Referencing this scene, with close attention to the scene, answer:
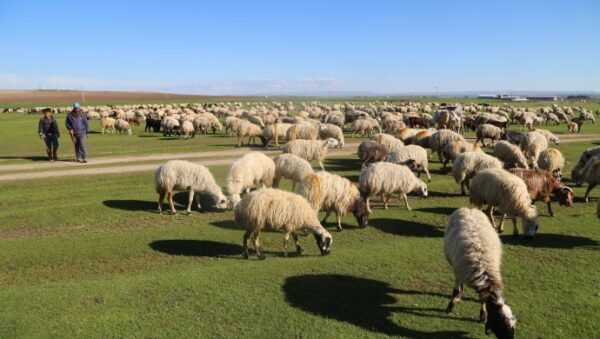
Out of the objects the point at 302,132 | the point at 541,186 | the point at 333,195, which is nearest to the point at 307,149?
the point at 302,132

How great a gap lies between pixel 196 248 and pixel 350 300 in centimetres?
419

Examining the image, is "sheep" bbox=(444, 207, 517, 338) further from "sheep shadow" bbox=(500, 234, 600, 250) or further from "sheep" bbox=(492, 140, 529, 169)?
"sheep" bbox=(492, 140, 529, 169)

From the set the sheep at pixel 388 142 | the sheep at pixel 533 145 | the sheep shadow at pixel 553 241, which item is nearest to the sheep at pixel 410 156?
the sheep at pixel 388 142

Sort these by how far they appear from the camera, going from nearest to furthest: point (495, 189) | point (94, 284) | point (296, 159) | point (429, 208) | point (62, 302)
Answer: point (62, 302)
point (94, 284)
point (495, 189)
point (429, 208)
point (296, 159)

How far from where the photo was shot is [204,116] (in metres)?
37.6

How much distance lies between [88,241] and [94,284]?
2839 mm

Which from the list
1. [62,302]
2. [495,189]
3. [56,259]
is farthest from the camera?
[495,189]

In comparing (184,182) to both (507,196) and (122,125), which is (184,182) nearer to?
(507,196)

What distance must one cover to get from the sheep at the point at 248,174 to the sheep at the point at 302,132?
450 inches

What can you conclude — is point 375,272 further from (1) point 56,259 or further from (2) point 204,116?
(2) point 204,116

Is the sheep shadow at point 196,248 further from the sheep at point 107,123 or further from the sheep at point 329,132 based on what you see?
the sheep at point 107,123

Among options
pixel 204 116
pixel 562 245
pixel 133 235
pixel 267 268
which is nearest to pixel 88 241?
pixel 133 235

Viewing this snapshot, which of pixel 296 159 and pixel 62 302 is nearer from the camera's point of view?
pixel 62 302

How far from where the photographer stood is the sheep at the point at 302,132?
25391mm
